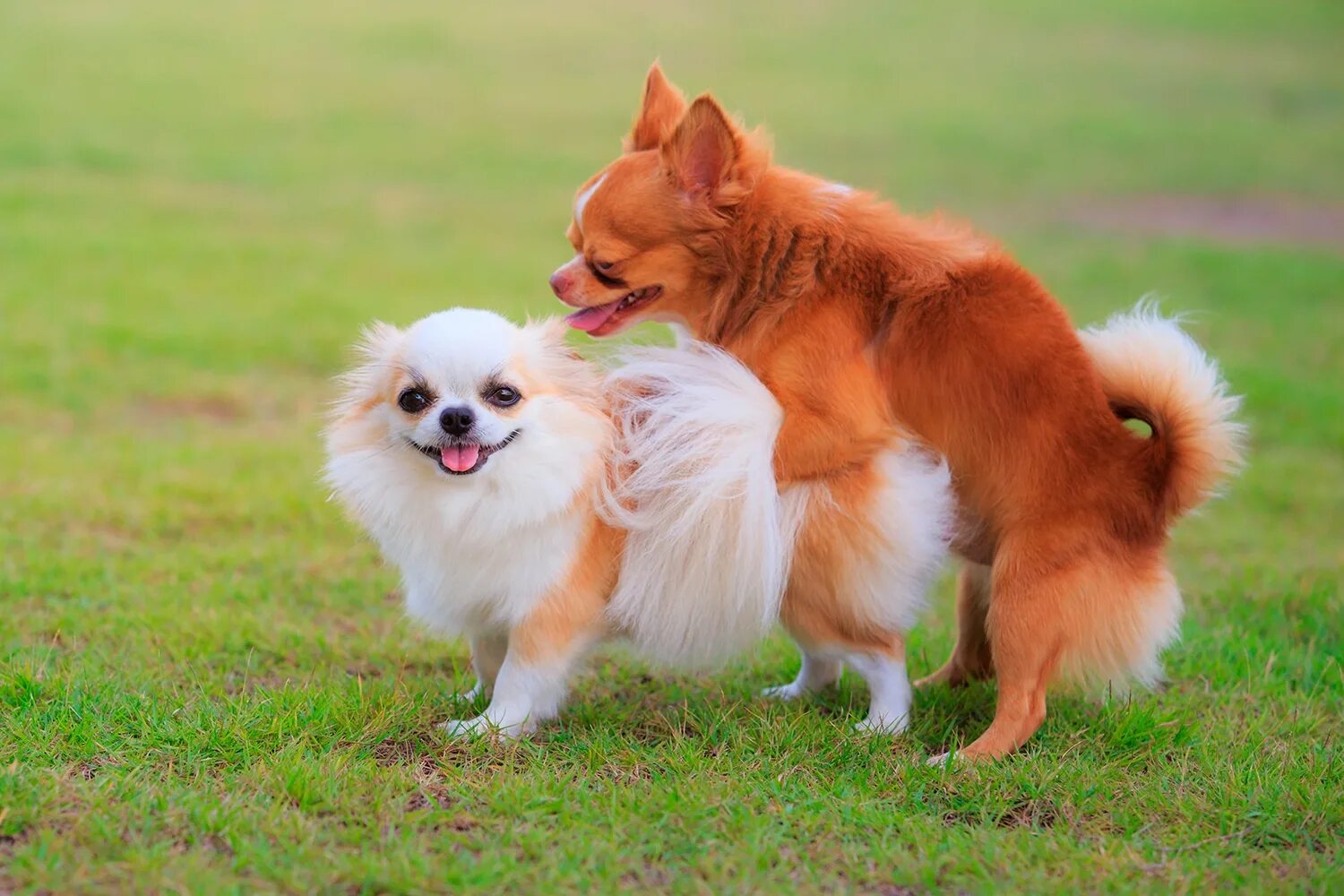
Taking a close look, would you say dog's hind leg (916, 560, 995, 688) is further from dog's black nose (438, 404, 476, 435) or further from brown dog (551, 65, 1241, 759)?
dog's black nose (438, 404, 476, 435)

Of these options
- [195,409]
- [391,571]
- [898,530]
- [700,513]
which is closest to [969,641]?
[898,530]

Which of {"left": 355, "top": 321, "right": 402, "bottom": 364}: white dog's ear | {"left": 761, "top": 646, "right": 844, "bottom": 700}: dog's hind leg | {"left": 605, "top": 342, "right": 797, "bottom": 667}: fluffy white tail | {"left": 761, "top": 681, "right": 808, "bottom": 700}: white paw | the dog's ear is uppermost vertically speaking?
the dog's ear

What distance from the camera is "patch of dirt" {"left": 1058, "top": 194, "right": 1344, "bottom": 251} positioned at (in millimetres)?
12859

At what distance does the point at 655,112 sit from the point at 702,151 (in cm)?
33

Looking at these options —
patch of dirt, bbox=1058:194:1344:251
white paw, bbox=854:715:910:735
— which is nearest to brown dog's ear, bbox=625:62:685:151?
white paw, bbox=854:715:910:735

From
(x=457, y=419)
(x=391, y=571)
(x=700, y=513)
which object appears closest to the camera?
(x=457, y=419)

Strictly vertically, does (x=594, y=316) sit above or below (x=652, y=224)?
below

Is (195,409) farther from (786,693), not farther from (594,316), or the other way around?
(786,693)

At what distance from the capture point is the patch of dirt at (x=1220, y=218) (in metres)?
12.9

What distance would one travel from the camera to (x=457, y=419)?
3248 mm

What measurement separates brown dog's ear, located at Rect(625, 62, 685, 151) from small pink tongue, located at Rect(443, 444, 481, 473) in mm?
1137

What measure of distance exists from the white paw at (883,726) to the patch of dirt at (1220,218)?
33.5ft

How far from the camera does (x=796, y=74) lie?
18.8 m

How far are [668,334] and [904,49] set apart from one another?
17726 mm
